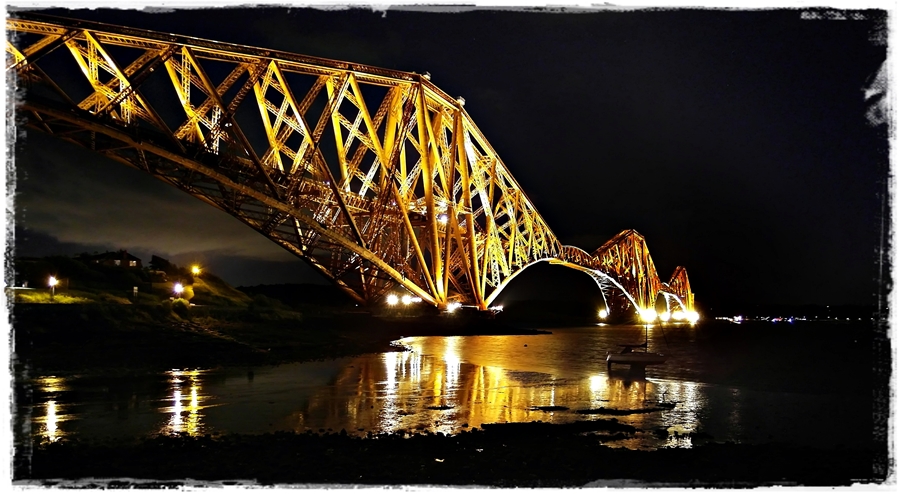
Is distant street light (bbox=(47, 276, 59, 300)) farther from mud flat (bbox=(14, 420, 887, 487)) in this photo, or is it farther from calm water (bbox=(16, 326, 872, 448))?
mud flat (bbox=(14, 420, 887, 487))

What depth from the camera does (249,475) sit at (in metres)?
10.1

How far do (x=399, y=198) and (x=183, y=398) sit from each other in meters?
27.4

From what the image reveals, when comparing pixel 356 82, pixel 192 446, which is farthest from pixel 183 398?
pixel 356 82

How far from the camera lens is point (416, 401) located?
61.2 feet

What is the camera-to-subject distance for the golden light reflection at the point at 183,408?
13.4 meters

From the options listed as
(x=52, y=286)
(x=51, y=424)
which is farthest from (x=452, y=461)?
(x=52, y=286)

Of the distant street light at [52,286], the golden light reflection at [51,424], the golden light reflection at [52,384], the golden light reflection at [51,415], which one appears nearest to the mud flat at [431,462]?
the golden light reflection at [51,424]

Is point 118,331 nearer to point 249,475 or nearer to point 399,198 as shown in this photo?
point 249,475

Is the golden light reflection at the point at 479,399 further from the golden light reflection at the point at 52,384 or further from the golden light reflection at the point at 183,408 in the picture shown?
the golden light reflection at the point at 52,384

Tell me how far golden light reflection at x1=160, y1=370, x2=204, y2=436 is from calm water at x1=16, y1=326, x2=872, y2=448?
27 mm

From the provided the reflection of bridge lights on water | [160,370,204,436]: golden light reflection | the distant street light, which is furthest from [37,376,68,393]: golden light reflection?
the reflection of bridge lights on water

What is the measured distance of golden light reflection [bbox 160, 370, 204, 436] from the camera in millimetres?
13359

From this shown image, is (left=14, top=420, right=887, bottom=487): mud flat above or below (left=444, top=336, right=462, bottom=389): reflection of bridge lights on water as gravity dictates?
above

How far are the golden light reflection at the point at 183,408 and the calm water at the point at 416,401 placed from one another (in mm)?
27
